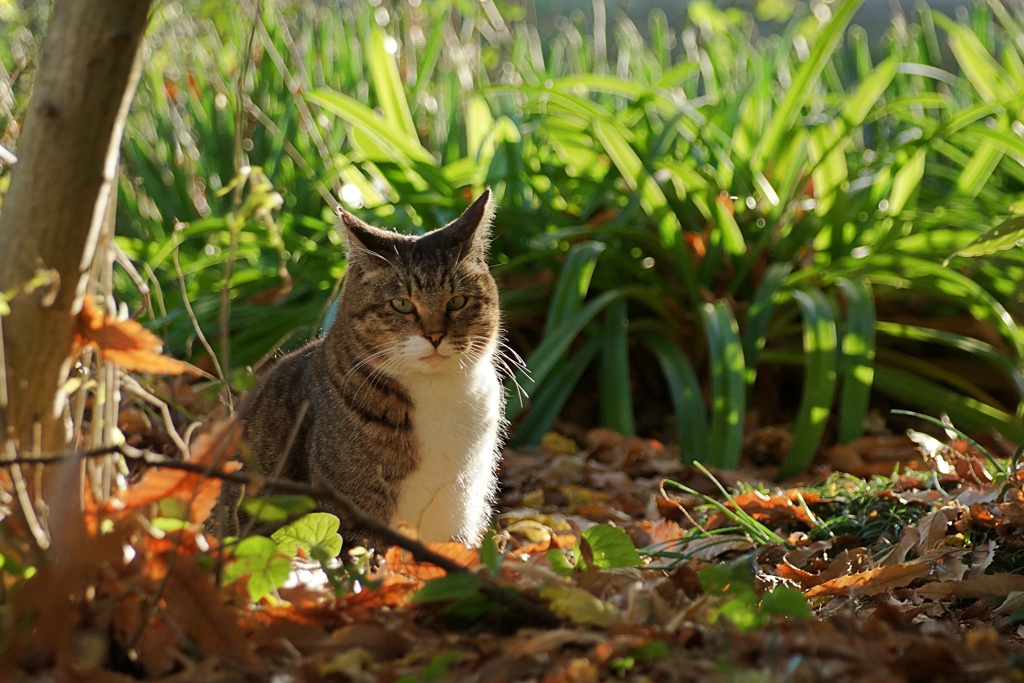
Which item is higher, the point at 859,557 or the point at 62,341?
the point at 62,341

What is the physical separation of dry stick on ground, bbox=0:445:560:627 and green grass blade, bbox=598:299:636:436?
2080 millimetres

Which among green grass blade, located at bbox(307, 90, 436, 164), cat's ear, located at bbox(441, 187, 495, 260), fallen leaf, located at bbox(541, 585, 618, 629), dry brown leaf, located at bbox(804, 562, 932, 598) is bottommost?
dry brown leaf, located at bbox(804, 562, 932, 598)

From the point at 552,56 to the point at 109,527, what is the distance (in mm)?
4004

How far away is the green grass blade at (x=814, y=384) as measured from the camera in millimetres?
3238

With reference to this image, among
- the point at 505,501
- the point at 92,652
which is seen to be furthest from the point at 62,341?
the point at 505,501

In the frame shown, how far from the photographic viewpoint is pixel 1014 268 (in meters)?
3.85

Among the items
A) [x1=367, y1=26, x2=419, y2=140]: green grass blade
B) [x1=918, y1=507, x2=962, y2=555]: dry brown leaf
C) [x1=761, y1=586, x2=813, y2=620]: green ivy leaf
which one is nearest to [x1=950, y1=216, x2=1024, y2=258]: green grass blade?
[x1=918, y1=507, x2=962, y2=555]: dry brown leaf

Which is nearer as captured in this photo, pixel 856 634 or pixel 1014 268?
pixel 856 634

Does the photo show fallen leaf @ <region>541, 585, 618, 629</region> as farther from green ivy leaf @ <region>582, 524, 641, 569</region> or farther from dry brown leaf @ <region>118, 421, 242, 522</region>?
dry brown leaf @ <region>118, 421, 242, 522</region>

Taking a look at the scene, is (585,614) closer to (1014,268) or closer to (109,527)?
(109,527)

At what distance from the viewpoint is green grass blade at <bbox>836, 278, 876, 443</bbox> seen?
338 centimetres

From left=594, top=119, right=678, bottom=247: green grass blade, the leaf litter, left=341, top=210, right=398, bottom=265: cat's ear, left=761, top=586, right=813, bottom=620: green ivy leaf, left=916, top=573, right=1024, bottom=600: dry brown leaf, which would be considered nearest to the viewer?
the leaf litter

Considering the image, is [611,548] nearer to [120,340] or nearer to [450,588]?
[450,588]

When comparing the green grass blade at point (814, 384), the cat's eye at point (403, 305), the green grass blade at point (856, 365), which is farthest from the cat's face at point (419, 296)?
the green grass blade at point (856, 365)
